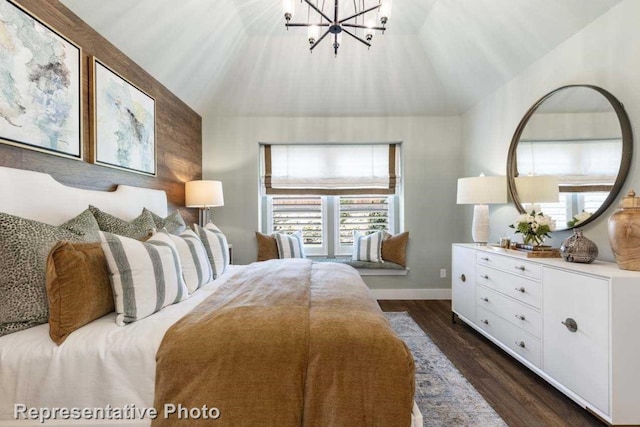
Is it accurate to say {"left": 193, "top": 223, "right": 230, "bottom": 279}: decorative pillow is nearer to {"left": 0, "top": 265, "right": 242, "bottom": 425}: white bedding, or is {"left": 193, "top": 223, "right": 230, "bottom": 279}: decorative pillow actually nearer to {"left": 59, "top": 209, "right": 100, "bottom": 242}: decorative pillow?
{"left": 59, "top": 209, "right": 100, "bottom": 242}: decorative pillow

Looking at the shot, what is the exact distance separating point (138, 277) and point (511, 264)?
2.45 meters

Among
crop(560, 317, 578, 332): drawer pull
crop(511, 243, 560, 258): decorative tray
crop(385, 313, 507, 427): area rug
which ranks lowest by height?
crop(385, 313, 507, 427): area rug

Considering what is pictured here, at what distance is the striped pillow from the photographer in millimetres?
1282

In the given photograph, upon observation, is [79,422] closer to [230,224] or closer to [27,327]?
[27,327]

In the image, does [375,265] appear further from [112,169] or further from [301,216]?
[112,169]

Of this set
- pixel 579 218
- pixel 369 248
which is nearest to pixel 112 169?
pixel 369 248

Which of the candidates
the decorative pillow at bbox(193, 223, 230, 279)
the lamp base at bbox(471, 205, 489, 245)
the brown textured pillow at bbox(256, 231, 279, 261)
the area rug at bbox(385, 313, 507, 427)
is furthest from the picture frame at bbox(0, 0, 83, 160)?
the lamp base at bbox(471, 205, 489, 245)

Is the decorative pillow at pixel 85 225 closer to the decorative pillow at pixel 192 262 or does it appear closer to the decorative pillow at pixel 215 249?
the decorative pillow at pixel 192 262

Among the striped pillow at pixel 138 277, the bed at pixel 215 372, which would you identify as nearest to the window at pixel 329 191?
the striped pillow at pixel 138 277

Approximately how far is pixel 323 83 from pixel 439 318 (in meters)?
3.07

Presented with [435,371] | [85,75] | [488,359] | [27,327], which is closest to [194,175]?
[85,75]

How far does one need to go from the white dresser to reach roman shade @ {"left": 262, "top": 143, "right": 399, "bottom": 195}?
1896 millimetres

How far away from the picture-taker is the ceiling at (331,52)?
2.22 metres

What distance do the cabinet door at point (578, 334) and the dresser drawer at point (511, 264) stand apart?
0.09 metres
